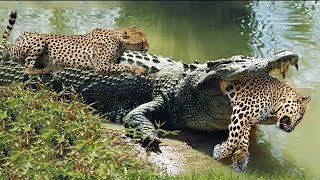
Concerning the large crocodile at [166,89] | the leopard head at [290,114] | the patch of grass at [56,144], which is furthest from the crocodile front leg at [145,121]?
the leopard head at [290,114]

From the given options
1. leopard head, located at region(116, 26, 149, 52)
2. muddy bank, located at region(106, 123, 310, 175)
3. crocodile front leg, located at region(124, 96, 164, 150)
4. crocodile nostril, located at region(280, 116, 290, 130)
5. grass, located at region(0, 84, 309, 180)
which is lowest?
muddy bank, located at region(106, 123, 310, 175)

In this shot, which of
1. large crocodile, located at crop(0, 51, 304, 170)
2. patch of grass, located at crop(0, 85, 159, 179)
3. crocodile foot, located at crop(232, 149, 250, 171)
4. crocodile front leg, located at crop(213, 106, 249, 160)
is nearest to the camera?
patch of grass, located at crop(0, 85, 159, 179)

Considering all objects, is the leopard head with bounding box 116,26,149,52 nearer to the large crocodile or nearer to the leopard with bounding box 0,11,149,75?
the leopard with bounding box 0,11,149,75

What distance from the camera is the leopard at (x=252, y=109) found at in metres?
4.45

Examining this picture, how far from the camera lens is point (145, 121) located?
4930 millimetres

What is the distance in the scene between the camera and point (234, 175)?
13.4 ft

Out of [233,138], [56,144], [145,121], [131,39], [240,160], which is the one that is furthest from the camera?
[131,39]

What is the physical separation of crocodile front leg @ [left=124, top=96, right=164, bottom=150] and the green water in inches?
14.6

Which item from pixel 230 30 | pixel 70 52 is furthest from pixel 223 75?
pixel 230 30

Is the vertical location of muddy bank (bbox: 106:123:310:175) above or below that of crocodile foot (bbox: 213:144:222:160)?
below

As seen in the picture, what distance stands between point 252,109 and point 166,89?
83 centimetres

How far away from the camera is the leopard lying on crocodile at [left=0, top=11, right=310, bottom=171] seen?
14.8ft

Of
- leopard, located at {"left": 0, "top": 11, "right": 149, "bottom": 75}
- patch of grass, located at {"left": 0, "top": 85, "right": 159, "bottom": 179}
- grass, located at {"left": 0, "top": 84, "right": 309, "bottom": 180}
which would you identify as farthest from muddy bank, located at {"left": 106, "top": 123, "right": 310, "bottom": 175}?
leopard, located at {"left": 0, "top": 11, "right": 149, "bottom": 75}

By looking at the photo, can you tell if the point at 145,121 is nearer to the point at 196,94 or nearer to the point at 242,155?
the point at 196,94
